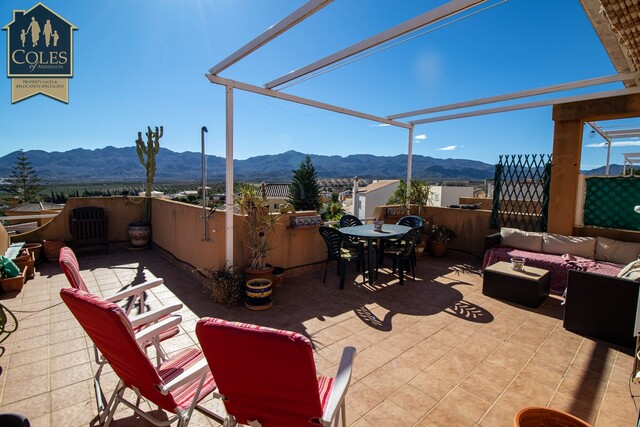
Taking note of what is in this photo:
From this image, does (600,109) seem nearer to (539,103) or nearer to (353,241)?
(539,103)

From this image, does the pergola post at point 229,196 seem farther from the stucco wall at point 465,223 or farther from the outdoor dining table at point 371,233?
the stucco wall at point 465,223

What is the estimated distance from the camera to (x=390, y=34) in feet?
10.2

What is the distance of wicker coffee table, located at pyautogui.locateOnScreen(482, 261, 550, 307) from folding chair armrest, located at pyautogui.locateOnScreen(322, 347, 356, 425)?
3568mm

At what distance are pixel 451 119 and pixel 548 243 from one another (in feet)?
9.72

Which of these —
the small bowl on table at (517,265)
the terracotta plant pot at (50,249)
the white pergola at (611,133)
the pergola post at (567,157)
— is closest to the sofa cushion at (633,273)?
the small bowl on table at (517,265)

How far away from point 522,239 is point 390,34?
14.1 ft

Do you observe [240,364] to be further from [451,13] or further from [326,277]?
[326,277]

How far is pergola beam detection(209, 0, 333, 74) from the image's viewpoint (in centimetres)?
270

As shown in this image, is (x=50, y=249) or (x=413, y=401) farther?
(x=50, y=249)

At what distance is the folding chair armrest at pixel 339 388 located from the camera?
136 cm

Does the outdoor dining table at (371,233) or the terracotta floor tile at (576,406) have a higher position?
the outdoor dining table at (371,233)

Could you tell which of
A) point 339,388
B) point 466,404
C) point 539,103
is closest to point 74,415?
point 339,388

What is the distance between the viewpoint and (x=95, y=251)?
7020mm

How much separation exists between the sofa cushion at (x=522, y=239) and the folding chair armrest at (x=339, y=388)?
503 centimetres
